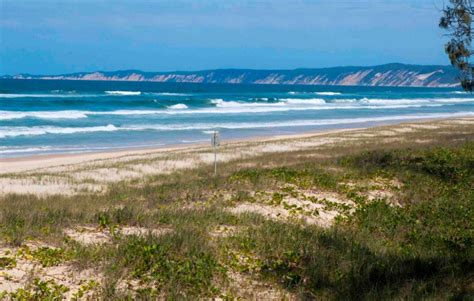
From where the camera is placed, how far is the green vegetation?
6422 millimetres

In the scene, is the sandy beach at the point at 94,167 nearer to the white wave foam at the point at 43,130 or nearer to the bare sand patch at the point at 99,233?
the bare sand patch at the point at 99,233

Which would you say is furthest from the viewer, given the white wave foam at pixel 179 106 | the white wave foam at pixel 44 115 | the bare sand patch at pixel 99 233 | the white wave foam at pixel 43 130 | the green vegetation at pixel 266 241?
the white wave foam at pixel 179 106

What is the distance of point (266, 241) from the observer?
7965mm

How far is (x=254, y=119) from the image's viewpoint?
180 ft

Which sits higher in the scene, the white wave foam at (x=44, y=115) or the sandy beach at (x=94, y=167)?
the white wave foam at (x=44, y=115)

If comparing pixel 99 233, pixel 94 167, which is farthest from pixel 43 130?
pixel 99 233

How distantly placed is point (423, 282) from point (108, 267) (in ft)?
11.4

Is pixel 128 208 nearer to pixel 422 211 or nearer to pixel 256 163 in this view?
pixel 422 211

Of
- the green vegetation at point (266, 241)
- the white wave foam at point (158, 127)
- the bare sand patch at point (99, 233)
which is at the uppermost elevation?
the bare sand patch at point (99, 233)

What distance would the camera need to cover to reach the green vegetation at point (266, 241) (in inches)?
253

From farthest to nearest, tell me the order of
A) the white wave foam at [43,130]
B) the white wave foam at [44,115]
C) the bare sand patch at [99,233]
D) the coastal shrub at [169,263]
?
1. the white wave foam at [44,115]
2. the white wave foam at [43,130]
3. the bare sand patch at [99,233]
4. the coastal shrub at [169,263]

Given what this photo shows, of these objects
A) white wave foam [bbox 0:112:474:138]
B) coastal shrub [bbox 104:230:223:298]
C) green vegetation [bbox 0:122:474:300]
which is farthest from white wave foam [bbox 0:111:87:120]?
coastal shrub [bbox 104:230:223:298]

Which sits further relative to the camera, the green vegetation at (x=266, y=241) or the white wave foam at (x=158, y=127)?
the white wave foam at (x=158, y=127)

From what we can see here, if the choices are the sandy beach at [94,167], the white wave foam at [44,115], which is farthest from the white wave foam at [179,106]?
the sandy beach at [94,167]
